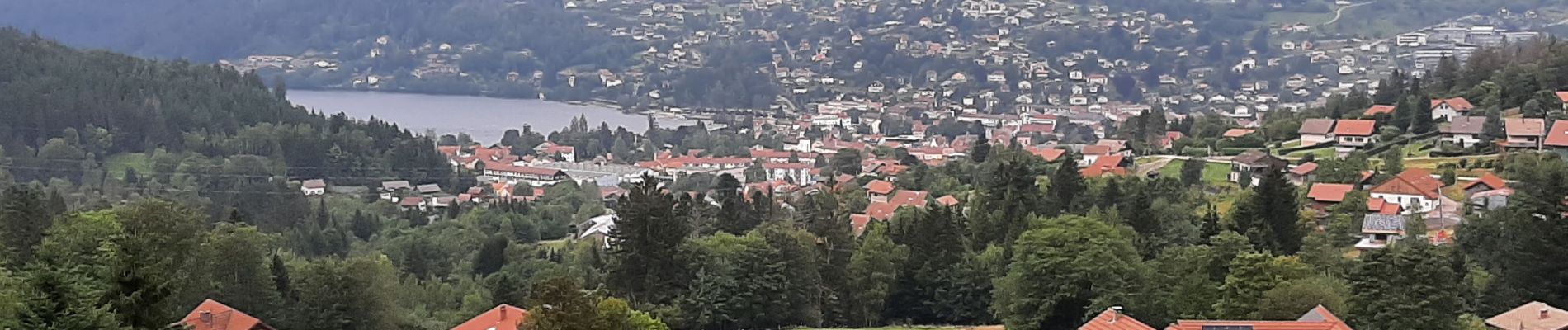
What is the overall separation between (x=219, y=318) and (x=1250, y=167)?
26609 millimetres

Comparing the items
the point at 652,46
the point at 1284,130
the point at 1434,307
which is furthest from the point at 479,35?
the point at 1434,307

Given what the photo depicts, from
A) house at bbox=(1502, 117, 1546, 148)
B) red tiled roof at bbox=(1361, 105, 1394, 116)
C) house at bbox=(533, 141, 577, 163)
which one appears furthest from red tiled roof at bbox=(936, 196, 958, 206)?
house at bbox=(533, 141, 577, 163)

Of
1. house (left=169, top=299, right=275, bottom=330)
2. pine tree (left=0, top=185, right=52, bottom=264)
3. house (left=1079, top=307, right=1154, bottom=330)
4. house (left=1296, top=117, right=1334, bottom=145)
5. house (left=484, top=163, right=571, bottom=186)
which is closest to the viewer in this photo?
house (left=1079, top=307, right=1154, bottom=330)

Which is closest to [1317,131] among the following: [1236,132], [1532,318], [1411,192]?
[1236,132]

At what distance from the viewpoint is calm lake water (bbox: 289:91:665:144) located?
4291 inches

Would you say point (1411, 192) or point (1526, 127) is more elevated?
point (1526, 127)

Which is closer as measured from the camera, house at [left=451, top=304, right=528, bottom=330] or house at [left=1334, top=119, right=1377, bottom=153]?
house at [left=451, top=304, right=528, bottom=330]

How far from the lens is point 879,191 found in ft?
163

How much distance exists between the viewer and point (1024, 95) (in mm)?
121750

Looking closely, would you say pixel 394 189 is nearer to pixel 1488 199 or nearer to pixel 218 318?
pixel 218 318

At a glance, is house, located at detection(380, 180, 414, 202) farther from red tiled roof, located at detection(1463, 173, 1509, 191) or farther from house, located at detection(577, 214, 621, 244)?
red tiled roof, located at detection(1463, 173, 1509, 191)

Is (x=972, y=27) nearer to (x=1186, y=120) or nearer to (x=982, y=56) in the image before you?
(x=982, y=56)

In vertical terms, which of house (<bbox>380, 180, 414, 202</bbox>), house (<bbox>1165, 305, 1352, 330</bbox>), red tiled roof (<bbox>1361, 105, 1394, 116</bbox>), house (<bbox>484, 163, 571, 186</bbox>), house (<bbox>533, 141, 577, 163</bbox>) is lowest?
house (<bbox>533, 141, 577, 163</bbox>)

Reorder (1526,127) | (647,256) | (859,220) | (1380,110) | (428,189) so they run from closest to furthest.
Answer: (647,256)
(1526,127)
(859,220)
(1380,110)
(428,189)
